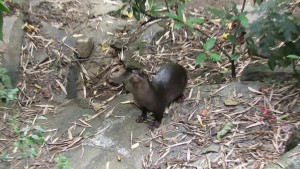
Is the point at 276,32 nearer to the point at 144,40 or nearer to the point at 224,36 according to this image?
the point at 224,36

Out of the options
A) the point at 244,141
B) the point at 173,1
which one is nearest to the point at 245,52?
the point at 173,1

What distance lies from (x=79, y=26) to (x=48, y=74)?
3.30 ft

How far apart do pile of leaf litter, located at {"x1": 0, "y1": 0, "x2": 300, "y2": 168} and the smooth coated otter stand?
4.0 inches

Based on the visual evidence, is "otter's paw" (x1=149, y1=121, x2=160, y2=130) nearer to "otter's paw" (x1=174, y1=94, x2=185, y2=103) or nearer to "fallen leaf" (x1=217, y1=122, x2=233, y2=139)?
"otter's paw" (x1=174, y1=94, x2=185, y2=103)

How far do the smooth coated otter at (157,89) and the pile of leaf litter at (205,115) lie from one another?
0.34 feet

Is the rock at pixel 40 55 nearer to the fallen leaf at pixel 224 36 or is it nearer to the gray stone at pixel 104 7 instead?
the gray stone at pixel 104 7

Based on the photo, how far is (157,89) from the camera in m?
4.90

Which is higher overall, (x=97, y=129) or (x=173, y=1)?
(x=173, y=1)

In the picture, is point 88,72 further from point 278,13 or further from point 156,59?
point 278,13

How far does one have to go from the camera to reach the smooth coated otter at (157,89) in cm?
472

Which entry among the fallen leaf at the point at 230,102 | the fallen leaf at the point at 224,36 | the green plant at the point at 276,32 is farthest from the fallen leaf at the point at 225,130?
the fallen leaf at the point at 224,36

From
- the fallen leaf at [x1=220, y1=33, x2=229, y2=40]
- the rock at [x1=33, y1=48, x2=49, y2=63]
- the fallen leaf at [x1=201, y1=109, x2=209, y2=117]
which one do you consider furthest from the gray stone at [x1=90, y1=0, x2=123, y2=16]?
the fallen leaf at [x1=201, y1=109, x2=209, y2=117]

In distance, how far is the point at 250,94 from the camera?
4523mm

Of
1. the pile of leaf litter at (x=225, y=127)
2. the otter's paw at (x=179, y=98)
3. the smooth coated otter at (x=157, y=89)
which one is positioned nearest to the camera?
the pile of leaf litter at (x=225, y=127)
